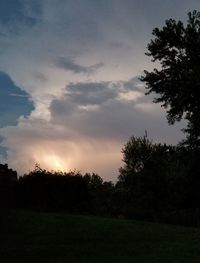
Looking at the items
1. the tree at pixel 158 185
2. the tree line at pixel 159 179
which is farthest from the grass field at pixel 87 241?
the tree at pixel 158 185

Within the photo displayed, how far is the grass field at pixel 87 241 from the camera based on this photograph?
1906cm

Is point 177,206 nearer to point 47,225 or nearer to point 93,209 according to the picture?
point 93,209

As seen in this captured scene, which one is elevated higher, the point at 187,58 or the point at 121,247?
the point at 187,58

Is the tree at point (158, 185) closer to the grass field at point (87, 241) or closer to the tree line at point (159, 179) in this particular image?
the tree line at point (159, 179)

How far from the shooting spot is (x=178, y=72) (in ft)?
169

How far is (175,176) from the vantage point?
55.9 m

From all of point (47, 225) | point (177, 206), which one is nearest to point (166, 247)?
point (47, 225)

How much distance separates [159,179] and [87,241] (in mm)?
32805

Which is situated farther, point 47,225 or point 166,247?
point 47,225

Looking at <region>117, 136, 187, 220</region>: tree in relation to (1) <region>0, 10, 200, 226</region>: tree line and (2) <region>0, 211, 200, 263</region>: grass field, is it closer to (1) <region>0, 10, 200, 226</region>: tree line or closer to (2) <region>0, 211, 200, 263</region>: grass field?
(1) <region>0, 10, 200, 226</region>: tree line

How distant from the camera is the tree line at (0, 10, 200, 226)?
1752 inches

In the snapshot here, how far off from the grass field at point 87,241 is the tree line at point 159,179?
12322 mm

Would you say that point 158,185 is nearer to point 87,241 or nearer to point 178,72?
point 178,72

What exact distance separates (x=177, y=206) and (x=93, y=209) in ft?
34.1
